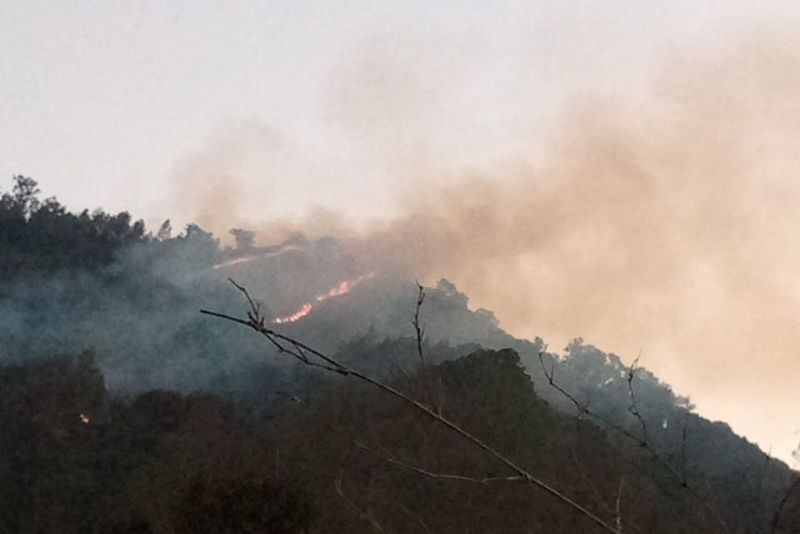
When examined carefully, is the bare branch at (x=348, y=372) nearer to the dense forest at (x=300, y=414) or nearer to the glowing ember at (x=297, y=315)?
the dense forest at (x=300, y=414)

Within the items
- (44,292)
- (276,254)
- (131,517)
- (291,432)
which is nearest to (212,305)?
(44,292)

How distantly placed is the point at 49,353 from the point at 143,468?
16444mm

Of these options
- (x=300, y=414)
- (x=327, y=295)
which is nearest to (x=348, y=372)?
(x=300, y=414)

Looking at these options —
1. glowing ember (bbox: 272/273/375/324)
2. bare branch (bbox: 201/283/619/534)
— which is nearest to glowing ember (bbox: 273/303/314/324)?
glowing ember (bbox: 272/273/375/324)

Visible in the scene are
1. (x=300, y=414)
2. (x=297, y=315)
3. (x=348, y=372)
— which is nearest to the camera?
(x=348, y=372)

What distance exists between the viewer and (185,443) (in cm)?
2809

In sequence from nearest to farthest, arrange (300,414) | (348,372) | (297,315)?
(348,372) < (300,414) < (297,315)

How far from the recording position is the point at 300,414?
32812 millimetres

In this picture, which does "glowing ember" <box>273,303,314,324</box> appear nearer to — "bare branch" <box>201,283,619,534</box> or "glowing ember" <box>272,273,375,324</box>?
"glowing ember" <box>272,273,375,324</box>

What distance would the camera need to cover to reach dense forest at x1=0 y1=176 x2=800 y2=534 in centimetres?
1155

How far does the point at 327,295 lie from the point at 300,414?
2820 centimetres

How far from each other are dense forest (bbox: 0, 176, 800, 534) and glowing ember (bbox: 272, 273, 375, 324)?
176mm

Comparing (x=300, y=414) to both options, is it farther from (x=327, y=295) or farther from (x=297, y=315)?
(x=327, y=295)

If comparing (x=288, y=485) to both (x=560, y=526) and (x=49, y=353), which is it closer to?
(x=560, y=526)
